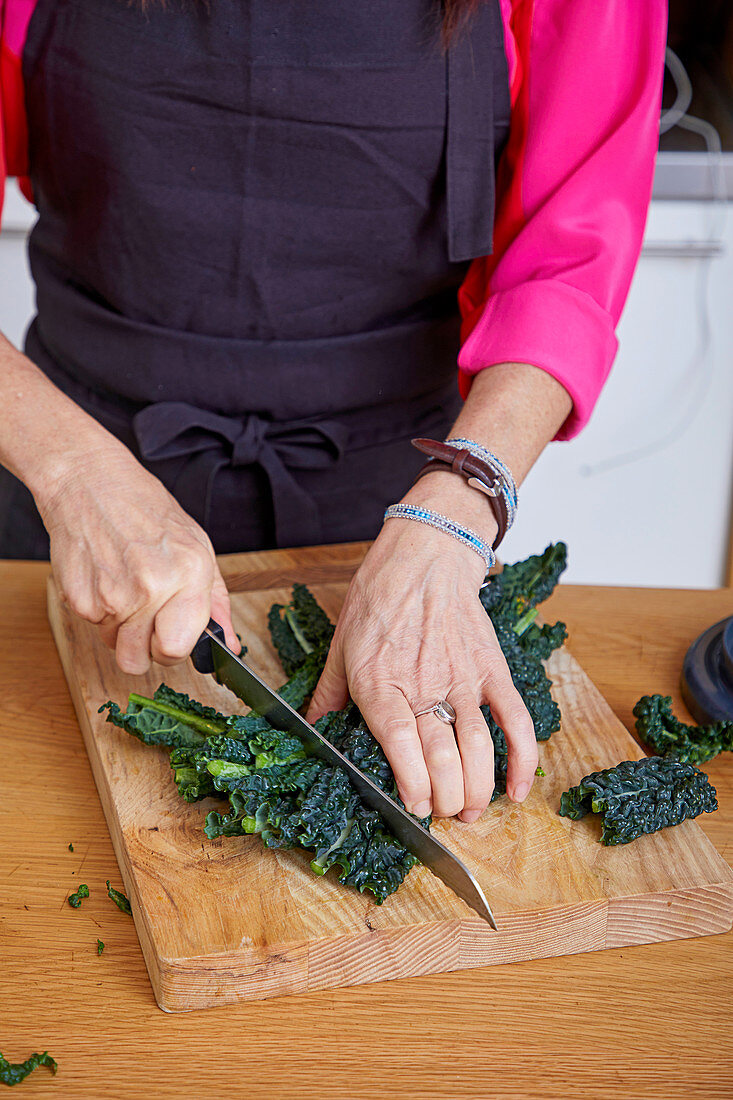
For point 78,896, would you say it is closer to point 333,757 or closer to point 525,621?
point 333,757

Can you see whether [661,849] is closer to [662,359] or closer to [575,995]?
[575,995]

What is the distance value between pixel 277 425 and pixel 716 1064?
1.18 meters

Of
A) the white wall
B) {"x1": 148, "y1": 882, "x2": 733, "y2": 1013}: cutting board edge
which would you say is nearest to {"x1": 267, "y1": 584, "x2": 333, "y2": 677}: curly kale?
{"x1": 148, "y1": 882, "x2": 733, "y2": 1013}: cutting board edge

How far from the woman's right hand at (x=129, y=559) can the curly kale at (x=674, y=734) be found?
586 millimetres

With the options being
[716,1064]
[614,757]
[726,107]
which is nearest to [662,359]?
[726,107]

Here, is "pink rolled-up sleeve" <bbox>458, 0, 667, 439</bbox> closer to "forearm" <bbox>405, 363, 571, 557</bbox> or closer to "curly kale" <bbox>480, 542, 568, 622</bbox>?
"forearm" <bbox>405, 363, 571, 557</bbox>

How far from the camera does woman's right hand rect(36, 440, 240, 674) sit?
1259 mm

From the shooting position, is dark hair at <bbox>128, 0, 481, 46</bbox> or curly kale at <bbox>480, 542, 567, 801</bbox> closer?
curly kale at <bbox>480, 542, 567, 801</bbox>

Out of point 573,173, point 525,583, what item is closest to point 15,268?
point 573,173

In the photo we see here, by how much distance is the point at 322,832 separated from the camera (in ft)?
3.51

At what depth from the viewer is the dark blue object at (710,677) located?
1.41 metres

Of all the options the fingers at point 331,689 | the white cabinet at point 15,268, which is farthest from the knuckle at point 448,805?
the white cabinet at point 15,268

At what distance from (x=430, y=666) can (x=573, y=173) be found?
2.69ft

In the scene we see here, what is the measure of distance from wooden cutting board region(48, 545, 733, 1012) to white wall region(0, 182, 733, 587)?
212cm
